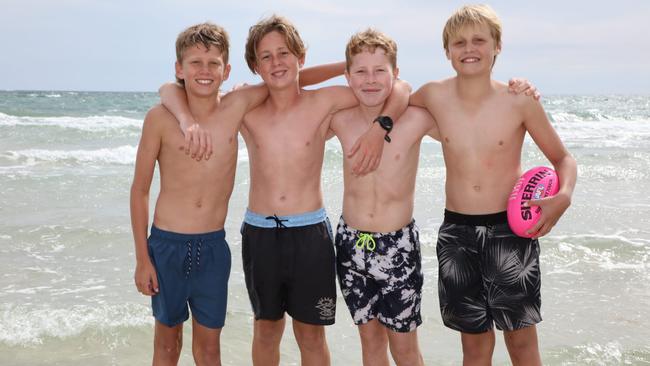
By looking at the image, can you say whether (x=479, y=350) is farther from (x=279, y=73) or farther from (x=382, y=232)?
(x=279, y=73)

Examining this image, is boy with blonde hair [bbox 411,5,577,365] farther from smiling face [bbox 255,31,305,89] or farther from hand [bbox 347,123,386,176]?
smiling face [bbox 255,31,305,89]

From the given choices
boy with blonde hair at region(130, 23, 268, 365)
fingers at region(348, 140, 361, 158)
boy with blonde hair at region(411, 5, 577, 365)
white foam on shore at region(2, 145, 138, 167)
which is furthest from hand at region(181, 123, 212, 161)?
white foam on shore at region(2, 145, 138, 167)

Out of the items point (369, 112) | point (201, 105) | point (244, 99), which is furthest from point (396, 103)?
point (201, 105)

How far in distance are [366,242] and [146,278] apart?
1.20 meters

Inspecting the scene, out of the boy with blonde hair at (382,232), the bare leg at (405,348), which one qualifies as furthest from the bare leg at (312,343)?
the bare leg at (405,348)

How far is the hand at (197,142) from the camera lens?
3211 millimetres

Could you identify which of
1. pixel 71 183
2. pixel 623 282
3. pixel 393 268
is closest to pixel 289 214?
pixel 393 268

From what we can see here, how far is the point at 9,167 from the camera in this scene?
12094mm

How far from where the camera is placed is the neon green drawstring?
3.40 metres

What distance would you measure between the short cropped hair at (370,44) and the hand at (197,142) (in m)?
0.92

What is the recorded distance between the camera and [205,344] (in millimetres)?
3465

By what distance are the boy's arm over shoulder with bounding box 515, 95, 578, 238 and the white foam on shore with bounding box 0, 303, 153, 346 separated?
317cm

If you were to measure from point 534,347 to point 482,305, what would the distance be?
368 mm

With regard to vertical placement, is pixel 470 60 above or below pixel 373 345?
above
